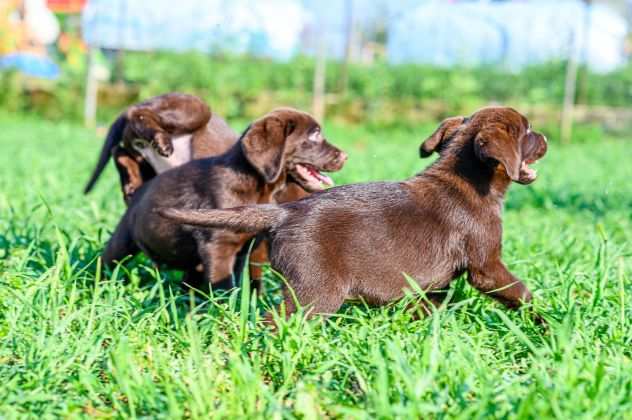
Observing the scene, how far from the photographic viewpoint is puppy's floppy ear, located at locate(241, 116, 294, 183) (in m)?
3.72

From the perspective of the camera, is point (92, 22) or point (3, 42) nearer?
point (92, 22)

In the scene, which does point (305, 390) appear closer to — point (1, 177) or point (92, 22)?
point (1, 177)

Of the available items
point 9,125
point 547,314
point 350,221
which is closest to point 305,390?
point 350,221

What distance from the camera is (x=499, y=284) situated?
3.18m

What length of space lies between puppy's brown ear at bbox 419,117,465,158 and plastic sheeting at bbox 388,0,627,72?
1356 cm

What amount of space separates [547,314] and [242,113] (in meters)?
13.2

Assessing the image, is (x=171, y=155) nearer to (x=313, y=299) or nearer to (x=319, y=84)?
(x=313, y=299)

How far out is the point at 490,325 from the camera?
10.2 ft

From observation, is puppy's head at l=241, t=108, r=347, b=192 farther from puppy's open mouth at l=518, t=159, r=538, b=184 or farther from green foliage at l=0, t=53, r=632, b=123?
green foliage at l=0, t=53, r=632, b=123

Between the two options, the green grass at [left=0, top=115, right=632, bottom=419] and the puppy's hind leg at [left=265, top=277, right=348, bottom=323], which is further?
the puppy's hind leg at [left=265, top=277, right=348, bottom=323]

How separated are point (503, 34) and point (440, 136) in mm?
15283

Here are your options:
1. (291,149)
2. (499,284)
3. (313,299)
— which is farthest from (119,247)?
(499,284)

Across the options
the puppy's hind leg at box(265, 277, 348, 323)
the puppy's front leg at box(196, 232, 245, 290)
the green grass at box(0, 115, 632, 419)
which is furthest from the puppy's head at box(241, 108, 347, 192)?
the puppy's hind leg at box(265, 277, 348, 323)

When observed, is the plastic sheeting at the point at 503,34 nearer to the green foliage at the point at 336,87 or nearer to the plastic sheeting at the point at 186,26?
the green foliage at the point at 336,87
